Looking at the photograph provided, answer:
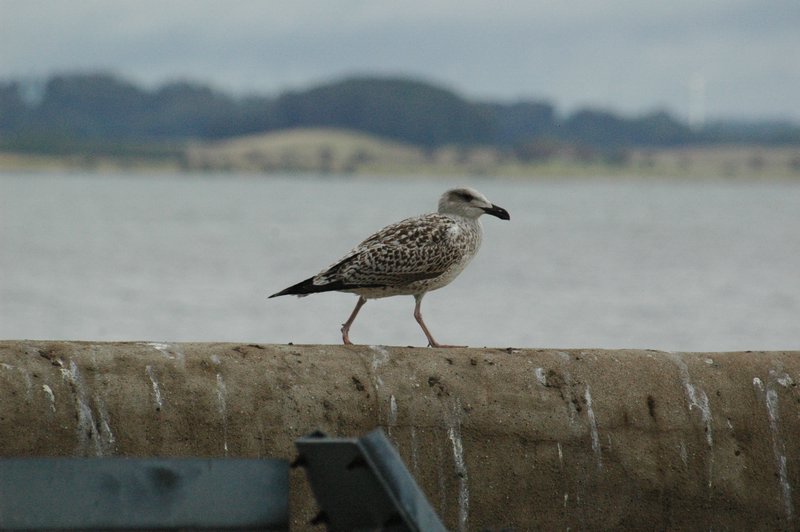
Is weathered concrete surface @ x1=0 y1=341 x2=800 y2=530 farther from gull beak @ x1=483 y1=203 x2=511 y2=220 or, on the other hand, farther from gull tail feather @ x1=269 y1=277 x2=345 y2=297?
gull beak @ x1=483 y1=203 x2=511 y2=220

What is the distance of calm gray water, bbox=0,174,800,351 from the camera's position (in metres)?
26.5

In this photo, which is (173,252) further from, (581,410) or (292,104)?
(292,104)

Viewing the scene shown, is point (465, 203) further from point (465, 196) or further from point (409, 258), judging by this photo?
point (409, 258)

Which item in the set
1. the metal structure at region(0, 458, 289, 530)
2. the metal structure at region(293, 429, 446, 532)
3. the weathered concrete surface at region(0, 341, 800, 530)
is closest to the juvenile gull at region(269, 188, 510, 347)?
the weathered concrete surface at region(0, 341, 800, 530)

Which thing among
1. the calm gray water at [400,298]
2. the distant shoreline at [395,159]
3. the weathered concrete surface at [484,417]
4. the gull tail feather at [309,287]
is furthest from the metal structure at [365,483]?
the distant shoreline at [395,159]

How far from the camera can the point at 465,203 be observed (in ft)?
28.2

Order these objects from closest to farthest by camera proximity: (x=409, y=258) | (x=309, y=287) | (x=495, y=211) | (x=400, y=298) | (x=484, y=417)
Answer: (x=484, y=417) < (x=309, y=287) < (x=409, y=258) < (x=495, y=211) < (x=400, y=298)

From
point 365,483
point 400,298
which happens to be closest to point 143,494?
point 365,483

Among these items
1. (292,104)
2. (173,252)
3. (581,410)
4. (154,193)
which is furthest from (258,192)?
(581,410)

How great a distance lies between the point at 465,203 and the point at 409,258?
1.97 feet

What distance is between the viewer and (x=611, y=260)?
47531 mm

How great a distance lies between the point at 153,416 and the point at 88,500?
1346 mm

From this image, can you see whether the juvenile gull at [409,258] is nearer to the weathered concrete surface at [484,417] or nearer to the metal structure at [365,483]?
the weathered concrete surface at [484,417]

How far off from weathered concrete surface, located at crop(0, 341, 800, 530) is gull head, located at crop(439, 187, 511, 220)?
1.59m
